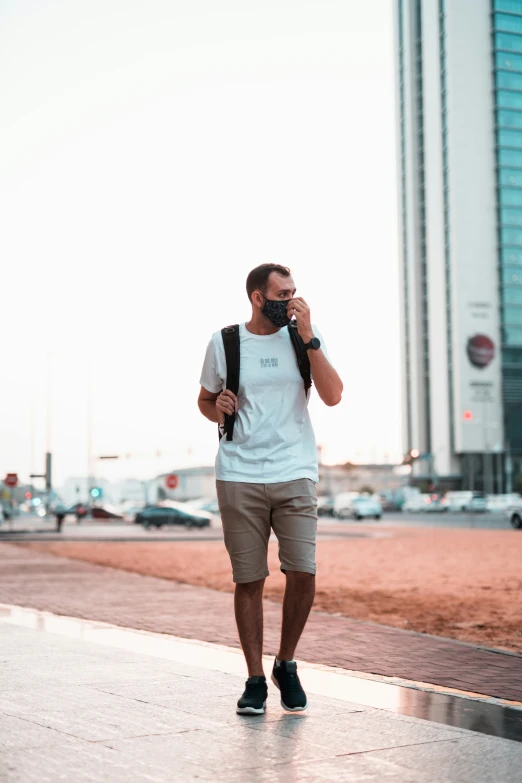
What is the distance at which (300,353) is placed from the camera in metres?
5.08

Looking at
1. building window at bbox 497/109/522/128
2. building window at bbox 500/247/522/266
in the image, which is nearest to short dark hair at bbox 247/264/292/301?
building window at bbox 500/247/522/266

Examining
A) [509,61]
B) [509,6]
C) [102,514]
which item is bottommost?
[102,514]

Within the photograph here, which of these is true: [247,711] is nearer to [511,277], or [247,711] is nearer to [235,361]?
[235,361]

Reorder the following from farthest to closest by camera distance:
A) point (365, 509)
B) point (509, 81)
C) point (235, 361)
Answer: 1. point (509, 81)
2. point (365, 509)
3. point (235, 361)

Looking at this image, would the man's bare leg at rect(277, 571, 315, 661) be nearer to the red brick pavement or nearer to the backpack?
the backpack

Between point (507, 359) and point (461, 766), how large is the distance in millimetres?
129039

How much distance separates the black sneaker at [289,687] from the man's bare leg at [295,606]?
6 centimetres

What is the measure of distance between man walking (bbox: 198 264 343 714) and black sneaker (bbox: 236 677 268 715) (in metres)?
0.10

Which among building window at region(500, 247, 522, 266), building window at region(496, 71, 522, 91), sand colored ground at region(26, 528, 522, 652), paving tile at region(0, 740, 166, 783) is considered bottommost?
sand colored ground at region(26, 528, 522, 652)

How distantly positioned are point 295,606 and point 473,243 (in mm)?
126775

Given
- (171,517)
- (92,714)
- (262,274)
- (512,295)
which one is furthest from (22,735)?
(512,295)

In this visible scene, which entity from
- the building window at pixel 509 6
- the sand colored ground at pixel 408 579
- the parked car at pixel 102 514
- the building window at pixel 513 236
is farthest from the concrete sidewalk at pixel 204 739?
the building window at pixel 509 6

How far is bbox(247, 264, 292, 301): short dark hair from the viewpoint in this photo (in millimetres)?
5102

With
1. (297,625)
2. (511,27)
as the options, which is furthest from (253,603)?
(511,27)
